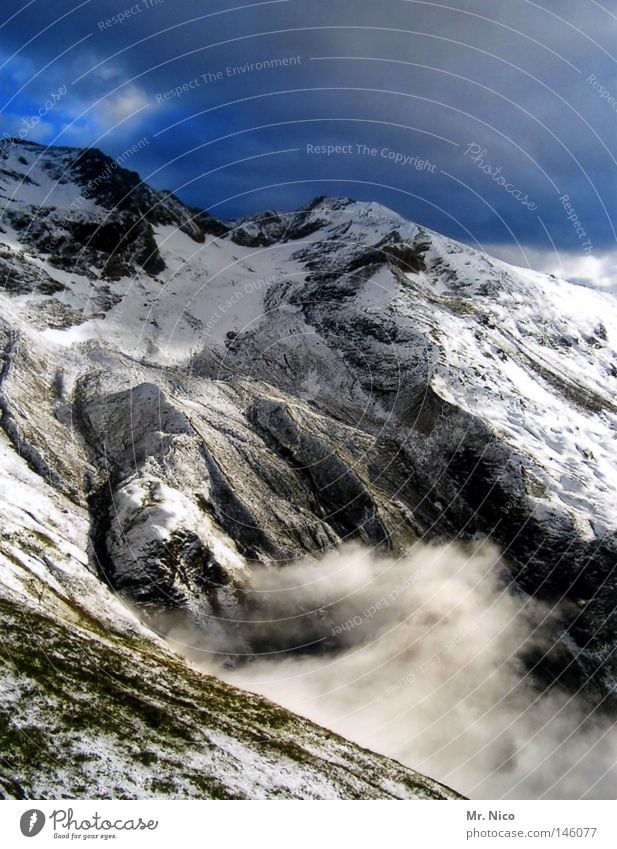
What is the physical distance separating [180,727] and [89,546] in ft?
92.8

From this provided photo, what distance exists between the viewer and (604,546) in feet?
282

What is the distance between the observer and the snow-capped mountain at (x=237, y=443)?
147 ft

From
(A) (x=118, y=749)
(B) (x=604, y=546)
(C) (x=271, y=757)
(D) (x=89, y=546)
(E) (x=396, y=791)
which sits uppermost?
(B) (x=604, y=546)

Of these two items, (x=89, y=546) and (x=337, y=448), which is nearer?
(x=89, y=546)

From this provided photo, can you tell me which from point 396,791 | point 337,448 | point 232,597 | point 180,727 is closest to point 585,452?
point 337,448

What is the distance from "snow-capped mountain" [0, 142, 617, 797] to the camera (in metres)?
44.8

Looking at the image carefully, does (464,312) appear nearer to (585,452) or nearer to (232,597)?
(585,452)

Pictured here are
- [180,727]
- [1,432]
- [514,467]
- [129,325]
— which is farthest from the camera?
[129,325]

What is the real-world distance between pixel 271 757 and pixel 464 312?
335 ft

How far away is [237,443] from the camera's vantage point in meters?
88.8

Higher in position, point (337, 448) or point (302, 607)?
point (337, 448)

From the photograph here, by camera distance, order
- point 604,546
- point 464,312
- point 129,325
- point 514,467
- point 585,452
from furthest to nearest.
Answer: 1. point 464,312
2. point 129,325
3. point 585,452
4. point 514,467
5. point 604,546

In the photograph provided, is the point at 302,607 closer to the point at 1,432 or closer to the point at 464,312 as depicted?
the point at 1,432

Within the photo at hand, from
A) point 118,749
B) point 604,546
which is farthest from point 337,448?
point 118,749
